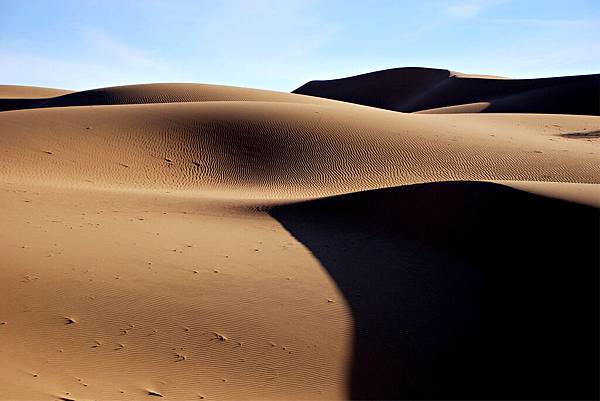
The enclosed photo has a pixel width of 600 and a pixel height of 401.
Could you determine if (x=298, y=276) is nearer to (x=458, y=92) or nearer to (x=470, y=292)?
(x=470, y=292)

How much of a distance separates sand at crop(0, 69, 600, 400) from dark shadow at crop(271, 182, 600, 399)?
0.06ft

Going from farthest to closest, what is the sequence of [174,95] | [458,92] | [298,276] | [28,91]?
[28,91] < [458,92] < [174,95] < [298,276]

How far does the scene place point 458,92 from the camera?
132 ft

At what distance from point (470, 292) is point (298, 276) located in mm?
1533

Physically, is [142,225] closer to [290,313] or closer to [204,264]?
[204,264]

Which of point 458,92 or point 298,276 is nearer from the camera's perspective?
point 298,276

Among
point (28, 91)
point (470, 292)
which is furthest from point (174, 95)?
point (28, 91)

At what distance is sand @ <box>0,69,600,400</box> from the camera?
12.1 feet

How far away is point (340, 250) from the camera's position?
6.46 meters

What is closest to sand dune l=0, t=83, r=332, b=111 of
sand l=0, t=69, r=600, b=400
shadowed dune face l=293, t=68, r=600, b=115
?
sand l=0, t=69, r=600, b=400

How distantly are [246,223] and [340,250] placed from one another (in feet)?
5.40

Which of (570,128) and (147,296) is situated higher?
(570,128)

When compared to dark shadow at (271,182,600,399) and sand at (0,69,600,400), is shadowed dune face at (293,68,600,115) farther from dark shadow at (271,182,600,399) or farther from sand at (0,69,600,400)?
dark shadow at (271,182,600,399)

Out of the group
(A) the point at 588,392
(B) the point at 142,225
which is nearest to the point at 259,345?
(A) the point at 588,392
